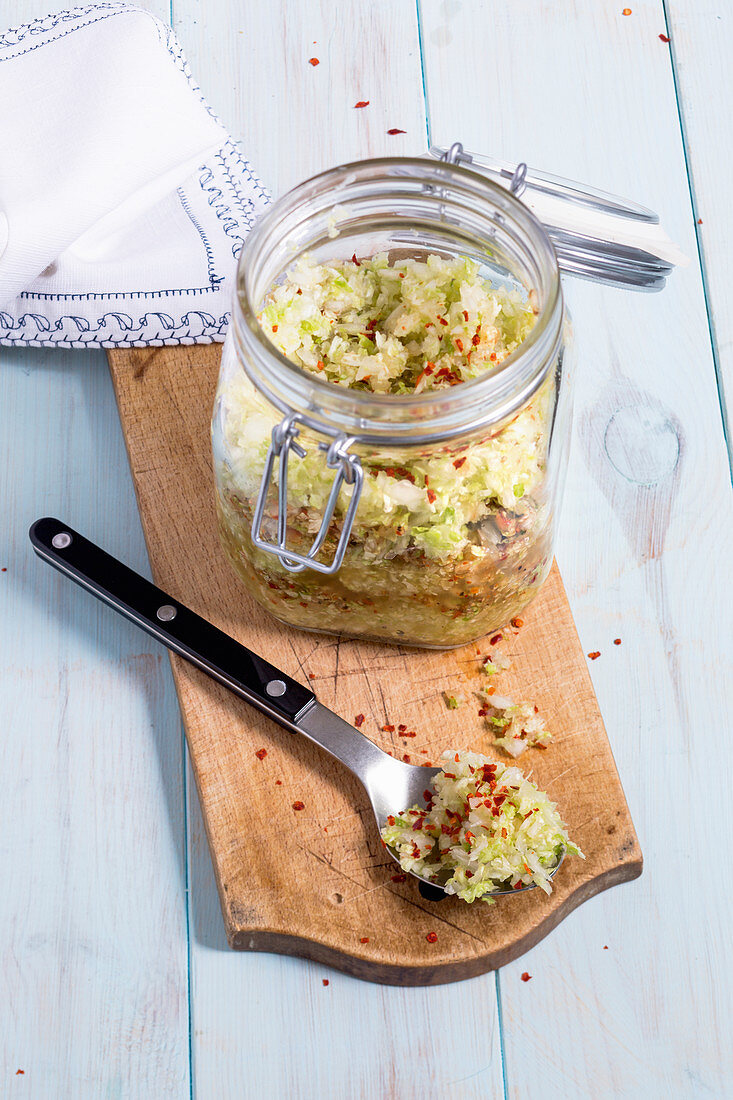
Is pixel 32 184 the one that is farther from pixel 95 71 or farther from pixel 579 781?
pixel 579 781

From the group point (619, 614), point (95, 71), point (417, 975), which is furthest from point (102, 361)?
point (417, 975)

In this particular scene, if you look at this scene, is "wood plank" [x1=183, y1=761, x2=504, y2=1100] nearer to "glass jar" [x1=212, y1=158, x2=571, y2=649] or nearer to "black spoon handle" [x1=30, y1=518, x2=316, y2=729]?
"black spoon handle" [x1=30, y1=518, x2=316, y2=729]

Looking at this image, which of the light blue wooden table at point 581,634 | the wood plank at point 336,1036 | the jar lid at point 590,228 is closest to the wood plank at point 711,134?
the light blue wooden table at point 581,634

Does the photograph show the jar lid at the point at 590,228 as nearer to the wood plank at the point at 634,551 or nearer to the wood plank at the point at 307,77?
the wood plank at the point at 634,551

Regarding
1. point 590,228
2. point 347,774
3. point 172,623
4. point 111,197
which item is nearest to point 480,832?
point 347,774

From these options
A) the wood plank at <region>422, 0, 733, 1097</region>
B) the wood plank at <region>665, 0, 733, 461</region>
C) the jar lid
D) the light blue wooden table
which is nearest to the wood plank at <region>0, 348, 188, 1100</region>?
the light blue wooden table

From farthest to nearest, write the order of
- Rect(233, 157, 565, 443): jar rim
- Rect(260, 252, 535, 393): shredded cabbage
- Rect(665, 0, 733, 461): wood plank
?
Rect(665, 0, 733, 461): wood plank
Rect(260, 252, 535, 393): shredded cabbage
Rect(233, 157, 565, 443): jar rim
